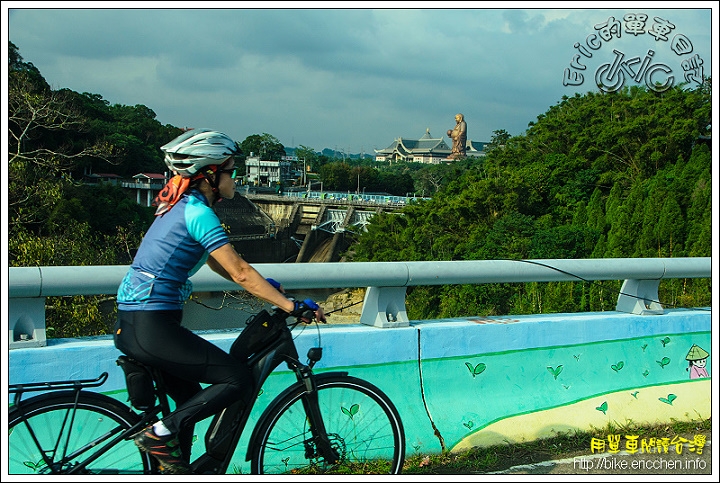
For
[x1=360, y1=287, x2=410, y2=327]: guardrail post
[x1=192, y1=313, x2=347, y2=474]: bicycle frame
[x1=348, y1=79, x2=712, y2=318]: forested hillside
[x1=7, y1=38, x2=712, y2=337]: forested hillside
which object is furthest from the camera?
[x1=348, y1=79, x2=712, y2=318]: forested hillside

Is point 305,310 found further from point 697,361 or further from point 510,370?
point 697,361

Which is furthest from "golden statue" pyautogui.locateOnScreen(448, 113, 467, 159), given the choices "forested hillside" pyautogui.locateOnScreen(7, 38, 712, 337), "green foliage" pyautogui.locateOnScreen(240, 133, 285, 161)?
"forested hillside" pyautogui.locateOnScreen(7, 38, 712, 337)

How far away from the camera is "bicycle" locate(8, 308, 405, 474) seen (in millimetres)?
3289

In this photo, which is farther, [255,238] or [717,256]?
[255,238]

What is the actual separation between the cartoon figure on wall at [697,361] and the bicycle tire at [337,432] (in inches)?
108

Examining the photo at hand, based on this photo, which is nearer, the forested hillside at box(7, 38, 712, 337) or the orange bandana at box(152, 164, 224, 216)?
the orange bandana at box(152, 164, 224, 216)

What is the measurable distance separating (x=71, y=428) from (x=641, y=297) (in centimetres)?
398

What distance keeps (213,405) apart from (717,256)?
3.49 m

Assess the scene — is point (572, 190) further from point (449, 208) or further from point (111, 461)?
point (111, 461)

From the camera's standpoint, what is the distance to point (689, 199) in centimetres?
3669

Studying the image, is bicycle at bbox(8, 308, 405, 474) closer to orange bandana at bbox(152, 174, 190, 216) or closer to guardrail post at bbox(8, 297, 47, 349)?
guardrail post at bbox(8, 297, 47, 349)

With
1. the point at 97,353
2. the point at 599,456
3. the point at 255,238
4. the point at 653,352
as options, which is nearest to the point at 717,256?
the point at 653,352

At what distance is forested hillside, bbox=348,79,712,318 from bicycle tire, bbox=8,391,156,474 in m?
32.2

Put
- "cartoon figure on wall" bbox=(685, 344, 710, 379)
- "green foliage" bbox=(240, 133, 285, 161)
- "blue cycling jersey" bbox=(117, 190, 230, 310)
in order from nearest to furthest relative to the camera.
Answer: "blue cycling jersey" bbox=(117, 190, 230, 310) < "cartoon figure on wall" bbox=(685, 344, 710, 379) < "green foliage" bbox=(240, 133, 285, 161)
